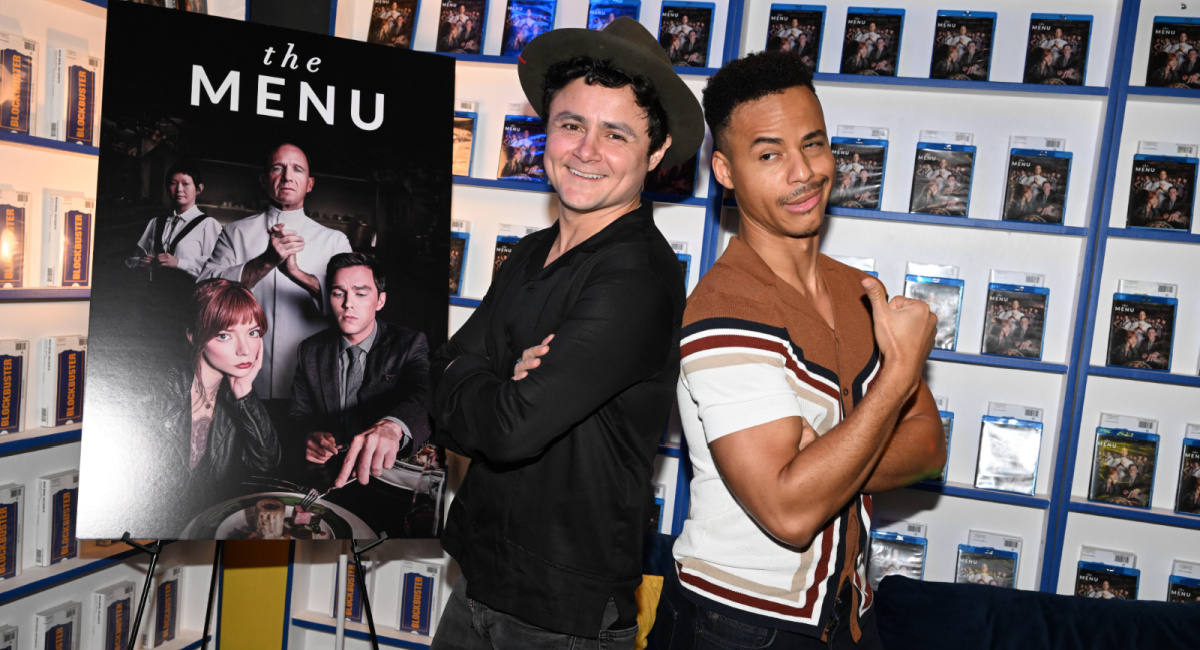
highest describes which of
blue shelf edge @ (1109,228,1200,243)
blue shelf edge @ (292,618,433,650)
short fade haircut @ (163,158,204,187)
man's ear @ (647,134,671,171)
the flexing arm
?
blue shelf edge @ (1109,228,1200,243)

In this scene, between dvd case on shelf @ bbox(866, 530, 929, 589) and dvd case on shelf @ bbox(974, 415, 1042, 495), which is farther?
dvd case on shelf @ bbox(866, 530, 929, 589)

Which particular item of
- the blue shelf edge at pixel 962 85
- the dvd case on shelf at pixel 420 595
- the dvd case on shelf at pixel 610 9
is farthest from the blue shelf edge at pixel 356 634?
the blue shelf edge at pixel 962 85

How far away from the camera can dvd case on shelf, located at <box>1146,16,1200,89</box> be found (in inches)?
105

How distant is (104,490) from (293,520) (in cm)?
46

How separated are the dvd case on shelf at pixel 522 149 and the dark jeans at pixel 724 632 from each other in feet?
6.53

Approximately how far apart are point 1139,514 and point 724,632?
2.10 m

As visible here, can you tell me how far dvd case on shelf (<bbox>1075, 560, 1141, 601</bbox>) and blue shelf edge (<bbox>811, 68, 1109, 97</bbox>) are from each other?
5.37ft

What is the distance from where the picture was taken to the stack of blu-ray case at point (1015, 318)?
9.27 ft

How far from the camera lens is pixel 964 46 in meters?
2.84

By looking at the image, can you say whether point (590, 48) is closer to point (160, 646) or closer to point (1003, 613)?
point (1003, 613)

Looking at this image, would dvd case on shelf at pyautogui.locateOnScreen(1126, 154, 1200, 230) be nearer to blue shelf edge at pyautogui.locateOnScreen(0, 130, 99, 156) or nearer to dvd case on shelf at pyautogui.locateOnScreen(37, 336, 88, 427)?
blue shelf edge at pyautogui.locateOnScreen(0, 130, 99, 156)

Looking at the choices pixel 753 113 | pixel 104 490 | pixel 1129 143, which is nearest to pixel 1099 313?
pixel 1129 143

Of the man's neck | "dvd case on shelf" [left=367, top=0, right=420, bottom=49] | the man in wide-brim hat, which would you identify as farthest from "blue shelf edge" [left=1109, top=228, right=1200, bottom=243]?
"dvd case on shelf" [left=367, top=0, right=420, bottom=49]

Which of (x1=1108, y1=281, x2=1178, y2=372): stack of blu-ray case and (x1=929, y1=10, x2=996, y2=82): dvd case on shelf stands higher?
(x1=929, y1=10, x2=996, y2=82): dvd case on shelf
